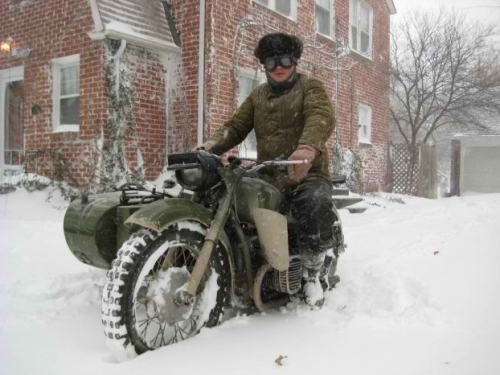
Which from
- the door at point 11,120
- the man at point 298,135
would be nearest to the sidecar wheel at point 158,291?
the man at point 298,135

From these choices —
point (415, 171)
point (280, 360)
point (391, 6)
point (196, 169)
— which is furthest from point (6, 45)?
point (415, 171)

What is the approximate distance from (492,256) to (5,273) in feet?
14.2

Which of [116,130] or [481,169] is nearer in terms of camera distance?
[116,130]

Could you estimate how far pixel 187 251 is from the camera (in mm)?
2771

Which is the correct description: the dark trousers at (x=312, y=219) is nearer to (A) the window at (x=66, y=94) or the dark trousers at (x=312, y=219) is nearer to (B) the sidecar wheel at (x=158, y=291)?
(B) the sidecar wheel at (x=158, y=291)

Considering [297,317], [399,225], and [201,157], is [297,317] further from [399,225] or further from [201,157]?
[399,225]

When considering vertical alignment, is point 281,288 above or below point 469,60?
below

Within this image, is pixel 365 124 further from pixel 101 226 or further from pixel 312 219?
pixel 101 226

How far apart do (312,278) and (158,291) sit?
1.09 meters

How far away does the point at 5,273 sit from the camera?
3787 millimetres

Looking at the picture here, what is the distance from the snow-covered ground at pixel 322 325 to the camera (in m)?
2.26

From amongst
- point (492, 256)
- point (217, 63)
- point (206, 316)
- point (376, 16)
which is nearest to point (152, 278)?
point (206, 316)

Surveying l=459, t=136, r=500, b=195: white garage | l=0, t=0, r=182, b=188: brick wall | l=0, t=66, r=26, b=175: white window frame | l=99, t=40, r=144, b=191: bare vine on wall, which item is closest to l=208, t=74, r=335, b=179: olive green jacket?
l=99, t=40, r=144, b=191: bare vine on wall

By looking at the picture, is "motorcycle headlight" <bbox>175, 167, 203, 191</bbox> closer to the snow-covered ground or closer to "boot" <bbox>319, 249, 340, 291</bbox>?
the snow-covered ground
